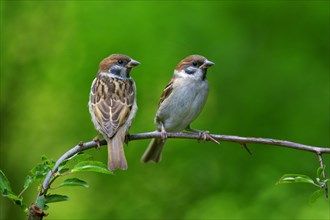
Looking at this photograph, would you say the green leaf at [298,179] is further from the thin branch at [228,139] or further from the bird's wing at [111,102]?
the bird's wing at [111,102]

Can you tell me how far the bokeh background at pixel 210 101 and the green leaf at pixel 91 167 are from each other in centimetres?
346

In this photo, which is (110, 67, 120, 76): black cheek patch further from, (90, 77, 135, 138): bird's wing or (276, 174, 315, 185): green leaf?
(276, 174, 315, 185): green leaf

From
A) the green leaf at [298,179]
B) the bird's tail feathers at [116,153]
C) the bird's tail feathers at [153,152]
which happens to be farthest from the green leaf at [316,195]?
the bird's tail feathers at [153,152]

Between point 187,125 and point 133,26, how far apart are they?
1.49m

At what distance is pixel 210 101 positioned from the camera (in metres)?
6.18

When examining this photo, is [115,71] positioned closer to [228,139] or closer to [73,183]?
[228,139]

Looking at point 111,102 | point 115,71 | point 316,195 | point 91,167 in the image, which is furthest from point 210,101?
point 91,167

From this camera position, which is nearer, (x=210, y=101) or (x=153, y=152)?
(x=153, y=152)

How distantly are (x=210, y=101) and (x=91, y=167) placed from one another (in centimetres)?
378

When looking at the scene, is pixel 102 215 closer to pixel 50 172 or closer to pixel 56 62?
pixel 56 62

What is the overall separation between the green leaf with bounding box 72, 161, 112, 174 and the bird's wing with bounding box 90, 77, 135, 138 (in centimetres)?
156

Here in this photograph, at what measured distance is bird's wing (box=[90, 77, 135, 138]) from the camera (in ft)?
14.0

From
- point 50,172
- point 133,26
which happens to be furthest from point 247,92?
point 50,172

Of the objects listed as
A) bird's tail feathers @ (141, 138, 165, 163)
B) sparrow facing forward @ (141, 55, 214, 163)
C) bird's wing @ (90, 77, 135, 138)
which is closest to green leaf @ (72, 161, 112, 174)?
bird's wing @ (90, 77, 135, 138)
